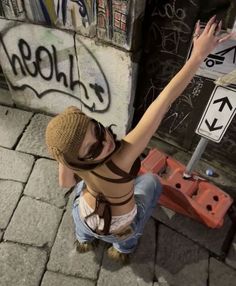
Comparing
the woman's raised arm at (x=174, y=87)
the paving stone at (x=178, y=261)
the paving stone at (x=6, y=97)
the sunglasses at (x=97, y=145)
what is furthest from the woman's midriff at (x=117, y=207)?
the paving stone at (x=6, y=97)

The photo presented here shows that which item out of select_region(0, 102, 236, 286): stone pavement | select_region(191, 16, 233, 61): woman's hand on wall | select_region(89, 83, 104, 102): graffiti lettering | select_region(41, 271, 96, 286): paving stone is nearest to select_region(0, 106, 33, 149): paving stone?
select_region(0, 102, 236, 286): stone pavement

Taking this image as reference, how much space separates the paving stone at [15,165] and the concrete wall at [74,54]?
71 cm

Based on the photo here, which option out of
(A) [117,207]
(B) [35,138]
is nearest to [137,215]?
(A) [117,207]

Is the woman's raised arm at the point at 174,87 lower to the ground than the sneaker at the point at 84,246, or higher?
higher

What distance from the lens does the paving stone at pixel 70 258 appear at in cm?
354

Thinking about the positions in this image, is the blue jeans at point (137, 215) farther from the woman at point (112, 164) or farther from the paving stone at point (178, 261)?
the paving stone at point (178, 261)

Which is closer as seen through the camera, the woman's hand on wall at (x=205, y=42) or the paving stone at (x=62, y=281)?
the woman's hand on wall at (x=205, y=42)

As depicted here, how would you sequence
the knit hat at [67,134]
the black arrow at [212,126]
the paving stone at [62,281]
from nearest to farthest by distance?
the knit hat at [67,134], the black arrow at [212,126], the paving stone at [62,281]

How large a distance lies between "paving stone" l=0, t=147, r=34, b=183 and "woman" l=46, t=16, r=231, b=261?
1059 mm

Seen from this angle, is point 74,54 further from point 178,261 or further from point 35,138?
point 178,261

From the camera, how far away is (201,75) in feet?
10.9

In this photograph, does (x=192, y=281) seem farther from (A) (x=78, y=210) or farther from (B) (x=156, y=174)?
(A) (x=78, y=210)

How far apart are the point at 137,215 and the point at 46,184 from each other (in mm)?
1293

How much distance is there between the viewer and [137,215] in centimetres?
320
